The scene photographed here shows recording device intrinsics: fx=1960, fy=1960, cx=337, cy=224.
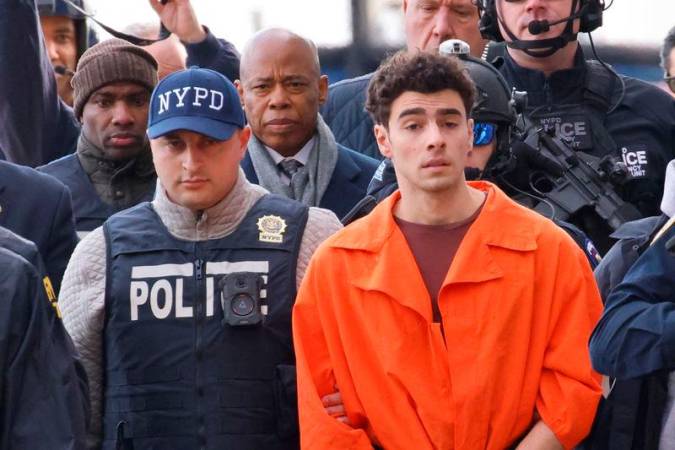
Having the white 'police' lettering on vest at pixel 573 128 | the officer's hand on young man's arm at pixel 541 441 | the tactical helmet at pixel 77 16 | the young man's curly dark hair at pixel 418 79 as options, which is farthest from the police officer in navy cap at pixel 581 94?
the tactical helmet at pixel 77 16

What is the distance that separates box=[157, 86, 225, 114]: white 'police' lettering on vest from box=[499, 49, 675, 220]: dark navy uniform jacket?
147 cm

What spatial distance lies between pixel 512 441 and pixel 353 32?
17.7 feet

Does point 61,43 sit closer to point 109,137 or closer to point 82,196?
point 109,137

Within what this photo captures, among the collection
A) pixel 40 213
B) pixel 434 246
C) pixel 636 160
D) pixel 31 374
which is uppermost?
pixel 636 160

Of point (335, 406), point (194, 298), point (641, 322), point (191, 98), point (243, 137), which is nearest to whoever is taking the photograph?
point (641, 322)

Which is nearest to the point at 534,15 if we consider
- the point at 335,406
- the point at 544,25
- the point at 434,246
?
the point at 544,25

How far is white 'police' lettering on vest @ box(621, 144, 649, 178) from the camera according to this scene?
7.55m

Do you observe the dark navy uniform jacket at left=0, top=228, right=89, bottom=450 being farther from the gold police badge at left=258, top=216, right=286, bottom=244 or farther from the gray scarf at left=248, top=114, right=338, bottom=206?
the gray scarf at left=248, top=114, right=338, bottom=206

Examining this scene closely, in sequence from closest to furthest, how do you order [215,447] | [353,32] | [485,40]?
[215,447]
[485,40]
[353,32]

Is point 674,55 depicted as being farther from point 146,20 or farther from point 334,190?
point 146,20

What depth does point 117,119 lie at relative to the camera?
7.73m

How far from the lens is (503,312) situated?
5.98 metres

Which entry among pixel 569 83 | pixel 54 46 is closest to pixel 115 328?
pixel 569 83

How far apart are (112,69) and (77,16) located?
1515 mm
